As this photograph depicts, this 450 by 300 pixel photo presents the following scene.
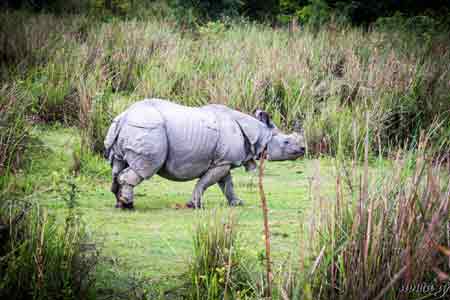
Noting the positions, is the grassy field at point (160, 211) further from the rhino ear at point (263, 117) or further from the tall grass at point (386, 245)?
the rhino ear at point (263, 117)

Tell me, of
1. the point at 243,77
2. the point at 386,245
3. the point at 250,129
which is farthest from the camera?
the point at 243,77

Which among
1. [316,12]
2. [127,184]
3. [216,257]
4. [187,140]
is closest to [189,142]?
[187,140]

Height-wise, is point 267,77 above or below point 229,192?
above

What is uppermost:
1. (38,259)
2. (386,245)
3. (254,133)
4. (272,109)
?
(386,245)

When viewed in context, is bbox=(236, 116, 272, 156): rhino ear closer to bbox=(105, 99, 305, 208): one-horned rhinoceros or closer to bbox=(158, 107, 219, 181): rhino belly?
bbox=(105, 99, 305, 208): one-horned rhinoceros

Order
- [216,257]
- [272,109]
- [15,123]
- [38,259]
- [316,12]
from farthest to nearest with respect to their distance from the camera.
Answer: [316,12] → [272,109] → [15,123] → [216,257] → [38,259]

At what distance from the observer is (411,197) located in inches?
142

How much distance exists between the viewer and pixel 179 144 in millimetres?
6867

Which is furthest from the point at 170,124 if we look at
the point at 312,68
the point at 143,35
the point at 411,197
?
the point at 143,35

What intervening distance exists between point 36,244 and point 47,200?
2.89 metres

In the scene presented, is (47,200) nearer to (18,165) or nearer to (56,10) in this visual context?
(18,165)

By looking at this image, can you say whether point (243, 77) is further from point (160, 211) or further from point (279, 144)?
point (160, 211)

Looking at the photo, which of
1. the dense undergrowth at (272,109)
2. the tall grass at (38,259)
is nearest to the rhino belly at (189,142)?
the dense undergrowth at (272,109)

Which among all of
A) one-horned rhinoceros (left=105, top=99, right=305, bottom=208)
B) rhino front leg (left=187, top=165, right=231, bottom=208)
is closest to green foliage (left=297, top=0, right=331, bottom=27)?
one-horned rhinoceros (left=105, top=99, right=305, bottom=208)
